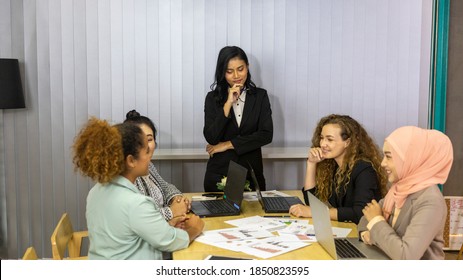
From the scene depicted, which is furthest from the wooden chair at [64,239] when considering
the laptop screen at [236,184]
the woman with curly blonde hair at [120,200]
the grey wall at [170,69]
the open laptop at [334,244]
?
the grey wall at [170,69]

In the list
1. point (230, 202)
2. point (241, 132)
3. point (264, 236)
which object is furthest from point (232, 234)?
point (241, 132)

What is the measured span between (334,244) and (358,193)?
24.0 inches

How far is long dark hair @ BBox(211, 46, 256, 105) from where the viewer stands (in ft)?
10.2

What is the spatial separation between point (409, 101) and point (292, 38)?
95 cm

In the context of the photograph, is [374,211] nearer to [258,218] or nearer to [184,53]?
[258,218]

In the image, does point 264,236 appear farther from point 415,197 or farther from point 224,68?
point 224,68

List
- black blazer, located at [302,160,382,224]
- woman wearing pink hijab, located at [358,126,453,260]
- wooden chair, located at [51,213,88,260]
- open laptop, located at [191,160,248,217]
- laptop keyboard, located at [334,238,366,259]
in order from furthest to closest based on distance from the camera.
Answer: open laptop, located at [191,160,248,217] < black blazer, located at [302,160,382,224] < wooden chair, located at [51,213,88,260] < laptop keyboard, located at [334,238,366,259] < woman wearing pink hijab, located at [358,126,453,260]

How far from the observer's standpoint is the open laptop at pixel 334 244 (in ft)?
5.74

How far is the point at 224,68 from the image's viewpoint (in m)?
3.15

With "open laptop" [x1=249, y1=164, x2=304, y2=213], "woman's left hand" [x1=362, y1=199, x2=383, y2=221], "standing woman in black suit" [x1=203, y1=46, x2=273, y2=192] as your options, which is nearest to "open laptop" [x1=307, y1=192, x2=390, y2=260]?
"woman's left hand" [x1=362, y1=199, x2=383, y2=221]

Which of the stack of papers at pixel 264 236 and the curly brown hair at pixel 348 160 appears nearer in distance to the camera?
the stack of papers at pixel 264 236

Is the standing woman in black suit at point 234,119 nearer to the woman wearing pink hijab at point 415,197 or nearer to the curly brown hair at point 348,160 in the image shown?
the curly brown hair at point 348,160

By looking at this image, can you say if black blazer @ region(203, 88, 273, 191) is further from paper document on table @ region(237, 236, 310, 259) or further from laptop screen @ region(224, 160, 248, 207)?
paper document on table @ region(237, 236, 310, 259)

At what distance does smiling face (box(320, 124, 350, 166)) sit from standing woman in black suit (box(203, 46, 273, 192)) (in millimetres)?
735
